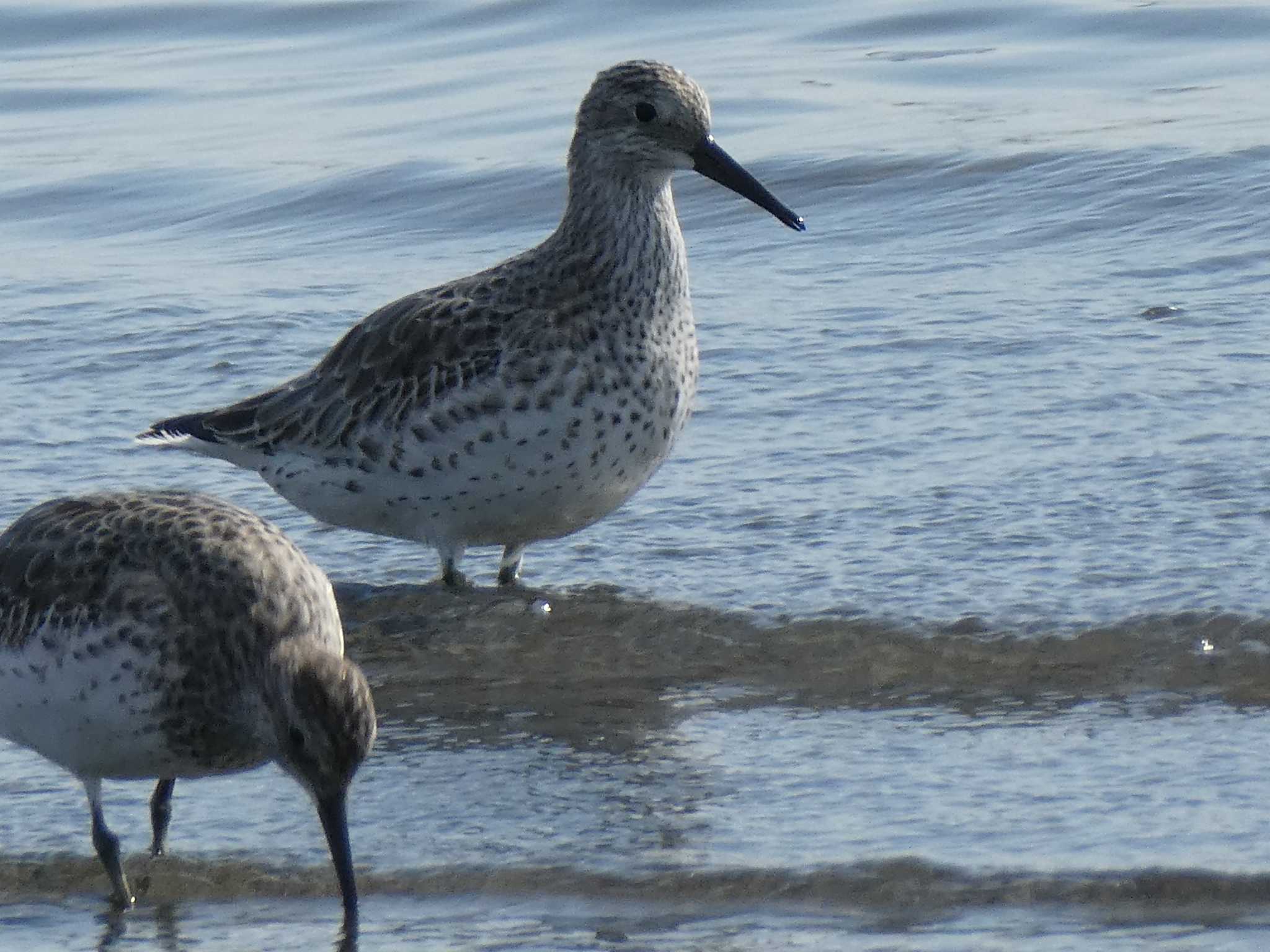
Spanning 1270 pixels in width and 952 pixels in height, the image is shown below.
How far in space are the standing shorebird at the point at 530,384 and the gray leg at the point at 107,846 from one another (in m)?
2.05

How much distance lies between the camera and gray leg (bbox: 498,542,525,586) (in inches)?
315

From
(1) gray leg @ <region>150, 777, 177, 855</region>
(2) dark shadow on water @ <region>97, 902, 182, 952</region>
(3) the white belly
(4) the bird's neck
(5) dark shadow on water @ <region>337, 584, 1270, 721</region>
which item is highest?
(4) the bird's neck

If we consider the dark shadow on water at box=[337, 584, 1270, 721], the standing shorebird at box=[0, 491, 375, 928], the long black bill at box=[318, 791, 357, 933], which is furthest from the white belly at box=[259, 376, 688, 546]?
the long black bill at box=[318, 791, 357, 933]

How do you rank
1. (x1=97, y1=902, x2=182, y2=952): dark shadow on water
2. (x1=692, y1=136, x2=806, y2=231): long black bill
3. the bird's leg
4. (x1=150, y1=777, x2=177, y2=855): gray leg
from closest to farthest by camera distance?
(x1=97, y1=902, x2=182, y2=952): dark shadow on water
(x1=150, y1=777, x2=177, y2=855): gray leg
the bird's leg
(x1=692, y1=136, x2=806, y2=231): long black bill

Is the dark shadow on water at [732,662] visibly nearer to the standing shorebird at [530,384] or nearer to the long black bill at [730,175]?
the standing shorebird at [530,384]

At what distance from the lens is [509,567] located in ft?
26.4

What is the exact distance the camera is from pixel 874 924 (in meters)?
5.27

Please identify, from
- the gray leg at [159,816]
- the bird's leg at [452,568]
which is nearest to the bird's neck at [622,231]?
the bird's leg at [452,568]

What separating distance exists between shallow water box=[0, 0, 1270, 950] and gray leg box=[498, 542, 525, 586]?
0.45 feet

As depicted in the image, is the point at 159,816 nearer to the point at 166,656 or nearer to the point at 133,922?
the point at 133,922

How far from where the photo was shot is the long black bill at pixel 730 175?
798 centimetres

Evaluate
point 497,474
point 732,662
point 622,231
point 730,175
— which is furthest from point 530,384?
point 730,175

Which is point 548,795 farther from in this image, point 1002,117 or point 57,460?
point 1002,117

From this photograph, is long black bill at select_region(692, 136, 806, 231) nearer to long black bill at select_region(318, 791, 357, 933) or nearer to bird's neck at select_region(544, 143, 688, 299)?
bird's neck at select_region(544, 143, 688, 299)
